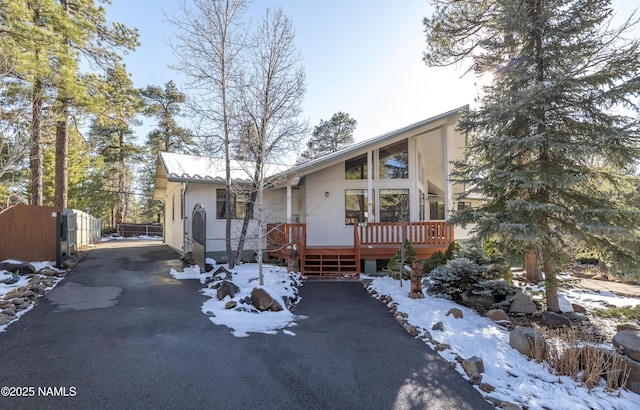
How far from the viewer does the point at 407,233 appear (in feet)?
33.2

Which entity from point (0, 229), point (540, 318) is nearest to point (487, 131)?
point (540, 318)

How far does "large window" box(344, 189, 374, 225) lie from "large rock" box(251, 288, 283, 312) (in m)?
5.33

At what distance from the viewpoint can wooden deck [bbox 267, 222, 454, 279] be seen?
30.6ft

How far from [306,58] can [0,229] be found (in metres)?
9.82

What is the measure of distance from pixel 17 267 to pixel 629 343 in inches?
473

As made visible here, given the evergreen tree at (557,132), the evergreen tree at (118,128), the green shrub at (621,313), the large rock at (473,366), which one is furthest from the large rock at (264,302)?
the evergreen tree at (118,128)

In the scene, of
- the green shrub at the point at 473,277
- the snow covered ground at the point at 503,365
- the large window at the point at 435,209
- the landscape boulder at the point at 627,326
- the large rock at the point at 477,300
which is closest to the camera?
the snow covered ground at the point at 503,365

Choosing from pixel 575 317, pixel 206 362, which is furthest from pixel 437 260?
pixel 206 362

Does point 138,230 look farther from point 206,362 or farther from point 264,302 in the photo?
point 206,362

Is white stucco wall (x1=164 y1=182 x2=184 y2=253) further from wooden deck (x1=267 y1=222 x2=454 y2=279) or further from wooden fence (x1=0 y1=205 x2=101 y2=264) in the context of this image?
wooden deck (x1=267 y1=222 x2=454 y2=279)

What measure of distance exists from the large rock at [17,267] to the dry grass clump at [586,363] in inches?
429

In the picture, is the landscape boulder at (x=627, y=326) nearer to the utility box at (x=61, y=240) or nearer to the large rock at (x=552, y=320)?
the large rock at (x=552, y=320)

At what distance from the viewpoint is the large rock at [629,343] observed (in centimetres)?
370

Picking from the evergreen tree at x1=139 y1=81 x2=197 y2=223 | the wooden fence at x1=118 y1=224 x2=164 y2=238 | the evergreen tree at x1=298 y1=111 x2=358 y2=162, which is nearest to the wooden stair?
the evergreen tree at x1=139 y1=81 x2=197 y2=223
